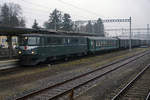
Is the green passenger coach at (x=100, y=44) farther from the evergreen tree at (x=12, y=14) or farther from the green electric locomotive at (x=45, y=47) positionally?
the evergreen tree at (x=12, y=14)

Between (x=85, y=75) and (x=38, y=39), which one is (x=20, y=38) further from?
(x=85, y=75)

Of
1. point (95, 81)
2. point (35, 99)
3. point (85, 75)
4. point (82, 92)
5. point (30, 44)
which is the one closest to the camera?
point (35, 99)

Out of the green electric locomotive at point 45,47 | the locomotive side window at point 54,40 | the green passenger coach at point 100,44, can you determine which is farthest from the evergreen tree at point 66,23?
the locomotive side window at point 54,40

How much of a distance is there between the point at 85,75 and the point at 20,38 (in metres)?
7.08

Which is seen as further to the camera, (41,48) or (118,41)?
(118,41)

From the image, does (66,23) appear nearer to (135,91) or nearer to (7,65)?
(7,65)

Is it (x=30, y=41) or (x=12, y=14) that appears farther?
(x=12, y=14)

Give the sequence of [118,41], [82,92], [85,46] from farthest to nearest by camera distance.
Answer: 1. [118,41]
2. [85,46]
3. [82,92]

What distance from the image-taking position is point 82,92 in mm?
9797

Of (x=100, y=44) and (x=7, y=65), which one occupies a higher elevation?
(x=100, y=44)

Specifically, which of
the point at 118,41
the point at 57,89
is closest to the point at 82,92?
the point at 57,89

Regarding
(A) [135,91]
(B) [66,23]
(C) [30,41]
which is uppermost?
(B) [66,23]

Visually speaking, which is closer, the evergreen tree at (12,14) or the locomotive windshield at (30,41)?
the locomotive windshield at (30,41)

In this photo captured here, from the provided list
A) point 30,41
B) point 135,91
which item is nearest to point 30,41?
point 30,41
